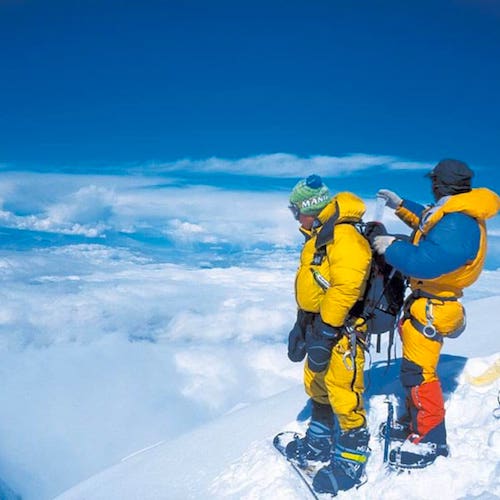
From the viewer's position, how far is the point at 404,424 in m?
4.73

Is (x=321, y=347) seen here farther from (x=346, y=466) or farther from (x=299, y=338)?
(x=346, y=466)

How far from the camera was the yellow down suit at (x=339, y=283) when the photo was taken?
381 centimetres

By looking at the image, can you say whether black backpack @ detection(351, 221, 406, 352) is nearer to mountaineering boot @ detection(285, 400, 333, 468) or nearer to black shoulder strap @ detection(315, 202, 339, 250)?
black shoulder strap @ detection(315, 202, 339, 250)

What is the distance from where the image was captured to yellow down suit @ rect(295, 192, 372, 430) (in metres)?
3.81

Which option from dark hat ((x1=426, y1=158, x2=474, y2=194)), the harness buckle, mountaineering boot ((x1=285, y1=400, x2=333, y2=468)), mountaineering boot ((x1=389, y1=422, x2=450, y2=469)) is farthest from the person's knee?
dark hat ((x1=426, y1=158, x2=474, y2=194))

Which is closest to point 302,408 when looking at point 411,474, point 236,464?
point 236,464

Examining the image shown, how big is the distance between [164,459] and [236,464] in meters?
1.45

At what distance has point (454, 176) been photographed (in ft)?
12.4

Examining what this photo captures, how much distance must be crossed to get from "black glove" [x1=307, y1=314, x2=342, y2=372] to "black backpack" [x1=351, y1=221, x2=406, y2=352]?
0.35 metres

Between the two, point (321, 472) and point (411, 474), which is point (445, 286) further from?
point (321, 472)

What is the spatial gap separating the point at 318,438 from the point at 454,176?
2959 millimetres

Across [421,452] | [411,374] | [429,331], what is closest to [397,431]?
[421,452]

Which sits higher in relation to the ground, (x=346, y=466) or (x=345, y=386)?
(x=345, y=386)

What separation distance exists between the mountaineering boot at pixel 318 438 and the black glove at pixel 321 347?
718 millimetres
